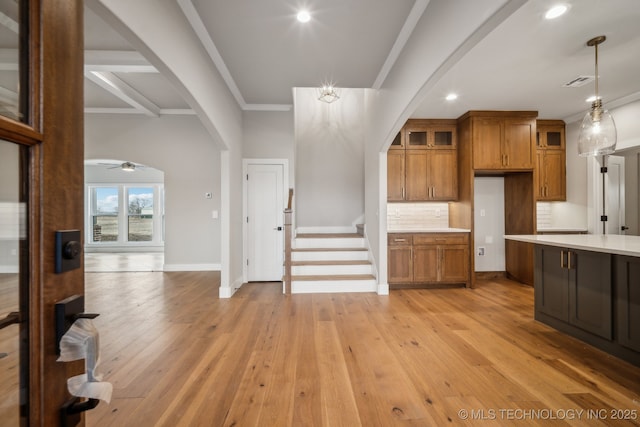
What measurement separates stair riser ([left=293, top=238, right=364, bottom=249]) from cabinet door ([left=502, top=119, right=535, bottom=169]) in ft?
9.07

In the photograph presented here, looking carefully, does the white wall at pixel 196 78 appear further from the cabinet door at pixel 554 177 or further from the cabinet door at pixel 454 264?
the cabinet door at pixel 554 177

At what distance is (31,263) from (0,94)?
30cm

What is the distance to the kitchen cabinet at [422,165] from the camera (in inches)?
200

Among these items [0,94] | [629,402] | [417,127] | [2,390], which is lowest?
[629,402]

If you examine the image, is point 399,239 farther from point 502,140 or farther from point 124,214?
point 124,214

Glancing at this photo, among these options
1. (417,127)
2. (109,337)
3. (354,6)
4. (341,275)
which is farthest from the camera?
(417,127)

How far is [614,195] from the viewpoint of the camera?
490cm

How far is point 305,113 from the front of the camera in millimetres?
6570

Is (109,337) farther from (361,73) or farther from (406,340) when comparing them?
(361,73)

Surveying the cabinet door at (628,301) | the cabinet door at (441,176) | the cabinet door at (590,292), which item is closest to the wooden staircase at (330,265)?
the cabinet door at (441,176)

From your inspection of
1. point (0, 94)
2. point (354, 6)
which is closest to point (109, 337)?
point (0, 94)

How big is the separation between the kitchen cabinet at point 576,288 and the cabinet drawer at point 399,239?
5.57 ft

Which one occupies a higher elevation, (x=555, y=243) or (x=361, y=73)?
(x=361, y=73)

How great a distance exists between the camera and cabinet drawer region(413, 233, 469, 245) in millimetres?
4621
